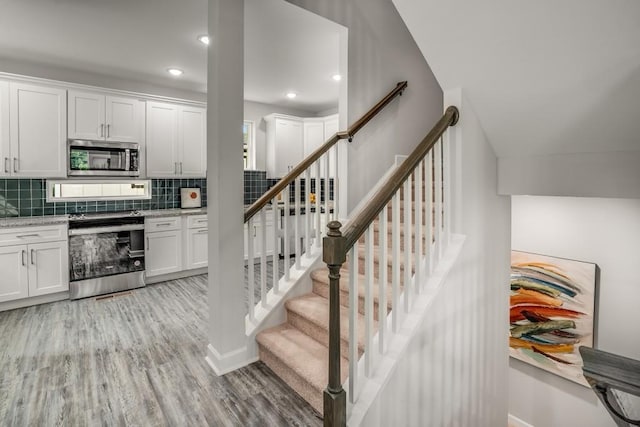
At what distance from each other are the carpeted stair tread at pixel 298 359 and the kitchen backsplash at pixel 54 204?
3.43m

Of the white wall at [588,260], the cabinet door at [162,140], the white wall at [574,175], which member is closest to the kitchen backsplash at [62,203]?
the cabinet door at [162,140]

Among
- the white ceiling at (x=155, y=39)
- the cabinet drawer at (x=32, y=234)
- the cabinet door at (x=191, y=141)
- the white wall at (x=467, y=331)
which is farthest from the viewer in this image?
the cabinet door at (x=191, y=141)

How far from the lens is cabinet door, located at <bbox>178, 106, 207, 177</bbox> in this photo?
500 centimetres

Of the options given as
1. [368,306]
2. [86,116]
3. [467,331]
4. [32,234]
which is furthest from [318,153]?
[32,234]

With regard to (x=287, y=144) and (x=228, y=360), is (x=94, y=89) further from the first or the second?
(x=228, y=360)

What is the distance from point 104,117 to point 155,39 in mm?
1481

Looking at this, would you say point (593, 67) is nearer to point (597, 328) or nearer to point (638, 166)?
point (638, 166)

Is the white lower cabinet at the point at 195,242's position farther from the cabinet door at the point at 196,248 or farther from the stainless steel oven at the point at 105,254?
the stainless steel oven at the point at 105,254

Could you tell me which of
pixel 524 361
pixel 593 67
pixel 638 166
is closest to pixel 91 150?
pixel 593 67

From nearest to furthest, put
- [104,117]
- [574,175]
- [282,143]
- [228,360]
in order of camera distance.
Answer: [574,175] → [228,360] → [104,117] → [282,143]

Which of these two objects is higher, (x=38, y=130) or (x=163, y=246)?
(x=38, y=130)

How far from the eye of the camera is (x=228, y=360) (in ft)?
7.97

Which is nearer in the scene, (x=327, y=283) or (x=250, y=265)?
(x=250, y=265)

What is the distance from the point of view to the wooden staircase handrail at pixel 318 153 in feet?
8.36
